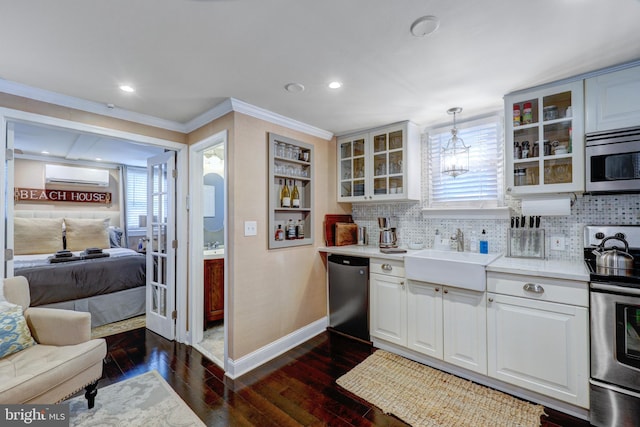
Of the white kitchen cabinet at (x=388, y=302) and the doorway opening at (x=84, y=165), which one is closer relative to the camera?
the doorway opening at (x=84, y=165)

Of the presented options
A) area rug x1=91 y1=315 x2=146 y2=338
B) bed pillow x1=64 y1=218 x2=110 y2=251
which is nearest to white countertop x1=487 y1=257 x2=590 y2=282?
area rug x1=91 y1=315 x2=146 y2=338

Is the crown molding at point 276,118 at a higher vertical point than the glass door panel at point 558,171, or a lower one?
higher

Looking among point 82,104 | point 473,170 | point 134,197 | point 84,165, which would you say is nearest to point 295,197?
point 473,170

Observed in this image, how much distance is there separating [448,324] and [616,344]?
0.98 meters

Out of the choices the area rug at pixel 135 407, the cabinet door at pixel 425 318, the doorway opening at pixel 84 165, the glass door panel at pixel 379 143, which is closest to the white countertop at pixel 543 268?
the cabinet door at pixel 425 318

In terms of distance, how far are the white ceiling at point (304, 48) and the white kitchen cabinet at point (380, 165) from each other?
24.1 inches

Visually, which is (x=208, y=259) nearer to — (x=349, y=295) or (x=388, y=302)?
(x=349, y=295)

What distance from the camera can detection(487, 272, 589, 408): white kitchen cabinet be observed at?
179 cm

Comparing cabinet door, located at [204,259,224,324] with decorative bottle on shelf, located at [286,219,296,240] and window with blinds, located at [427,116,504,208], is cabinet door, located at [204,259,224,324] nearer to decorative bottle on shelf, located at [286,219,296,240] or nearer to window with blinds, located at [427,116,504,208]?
decorative bottle on shelf, located at [286,219,296,240]

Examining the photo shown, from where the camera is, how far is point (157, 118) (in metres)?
2.78

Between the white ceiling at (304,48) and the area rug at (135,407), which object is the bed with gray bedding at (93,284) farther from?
the white ceiling at (304,48)

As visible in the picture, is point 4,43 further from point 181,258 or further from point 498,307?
point 498,307

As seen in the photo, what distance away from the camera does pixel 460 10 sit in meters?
1.36

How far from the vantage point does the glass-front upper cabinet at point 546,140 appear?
2.03 m
